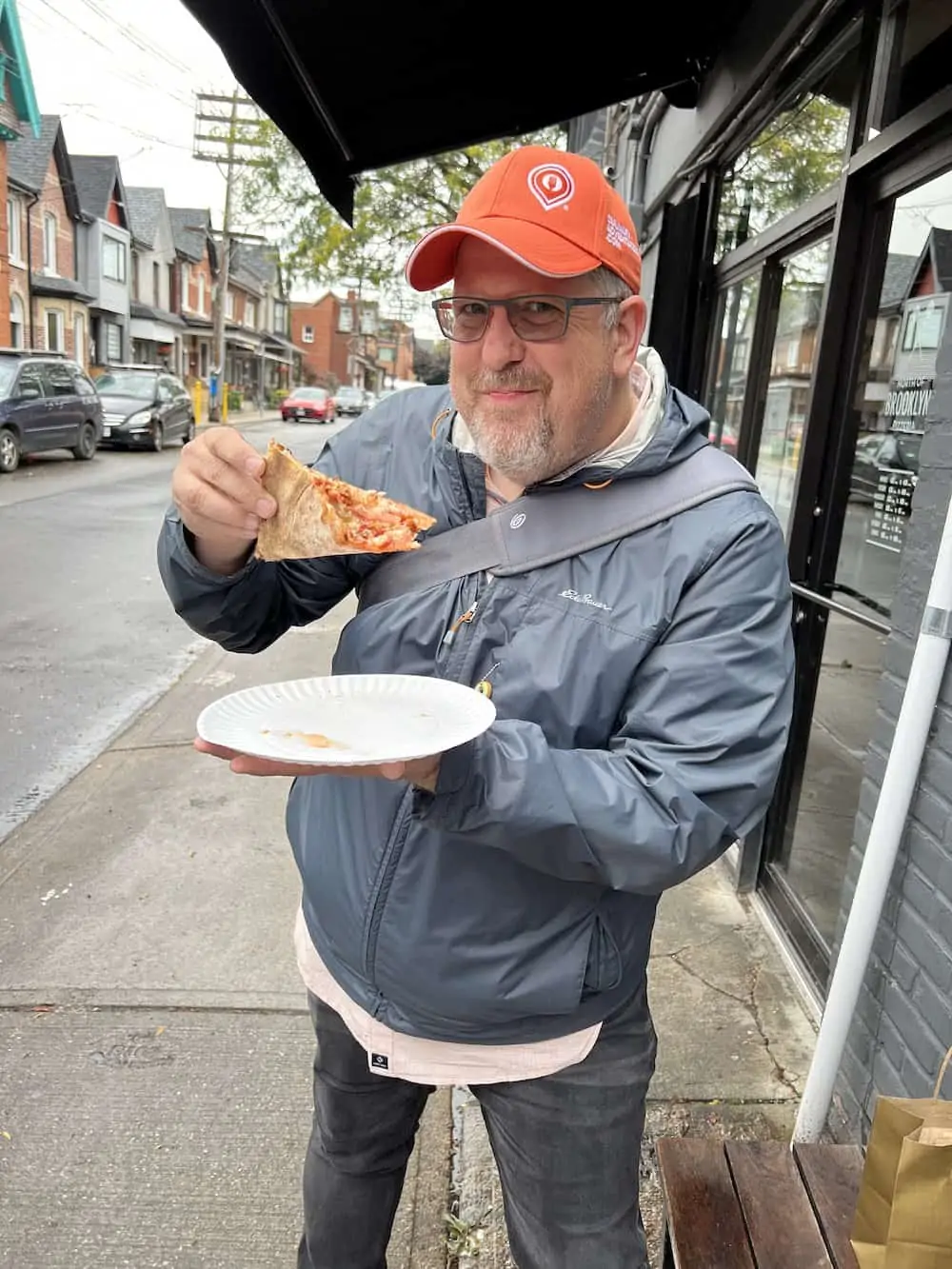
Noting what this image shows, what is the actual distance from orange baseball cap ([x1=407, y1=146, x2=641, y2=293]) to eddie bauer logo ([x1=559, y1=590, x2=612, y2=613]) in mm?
501

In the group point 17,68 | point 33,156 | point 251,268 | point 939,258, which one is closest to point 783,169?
point 939,258

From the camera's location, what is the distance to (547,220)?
1.52m

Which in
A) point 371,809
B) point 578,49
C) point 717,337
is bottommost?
point 371,809

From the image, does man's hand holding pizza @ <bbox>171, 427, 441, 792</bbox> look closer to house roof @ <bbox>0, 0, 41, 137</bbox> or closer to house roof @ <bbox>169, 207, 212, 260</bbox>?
house roof @ <bbox>0, 0, 41, 137</bbox>

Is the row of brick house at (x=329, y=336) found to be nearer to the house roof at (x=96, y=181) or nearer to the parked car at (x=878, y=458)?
the house roof at (x=96, y=181)

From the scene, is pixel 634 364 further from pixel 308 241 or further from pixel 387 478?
pixel 308 241

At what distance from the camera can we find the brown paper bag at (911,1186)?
1.32 metres

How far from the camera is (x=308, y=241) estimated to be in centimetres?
1510

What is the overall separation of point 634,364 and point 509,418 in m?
0.32

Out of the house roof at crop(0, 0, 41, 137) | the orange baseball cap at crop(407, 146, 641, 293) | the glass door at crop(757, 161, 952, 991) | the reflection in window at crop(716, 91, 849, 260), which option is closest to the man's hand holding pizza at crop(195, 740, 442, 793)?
the orange baseball cap at crop(407, 146, 641, 293)

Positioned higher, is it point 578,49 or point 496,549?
point 578,49

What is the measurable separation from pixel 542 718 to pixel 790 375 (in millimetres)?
3033

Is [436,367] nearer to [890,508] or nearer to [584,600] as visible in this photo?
[890,508]

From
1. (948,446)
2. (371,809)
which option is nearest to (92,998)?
(371,809)
